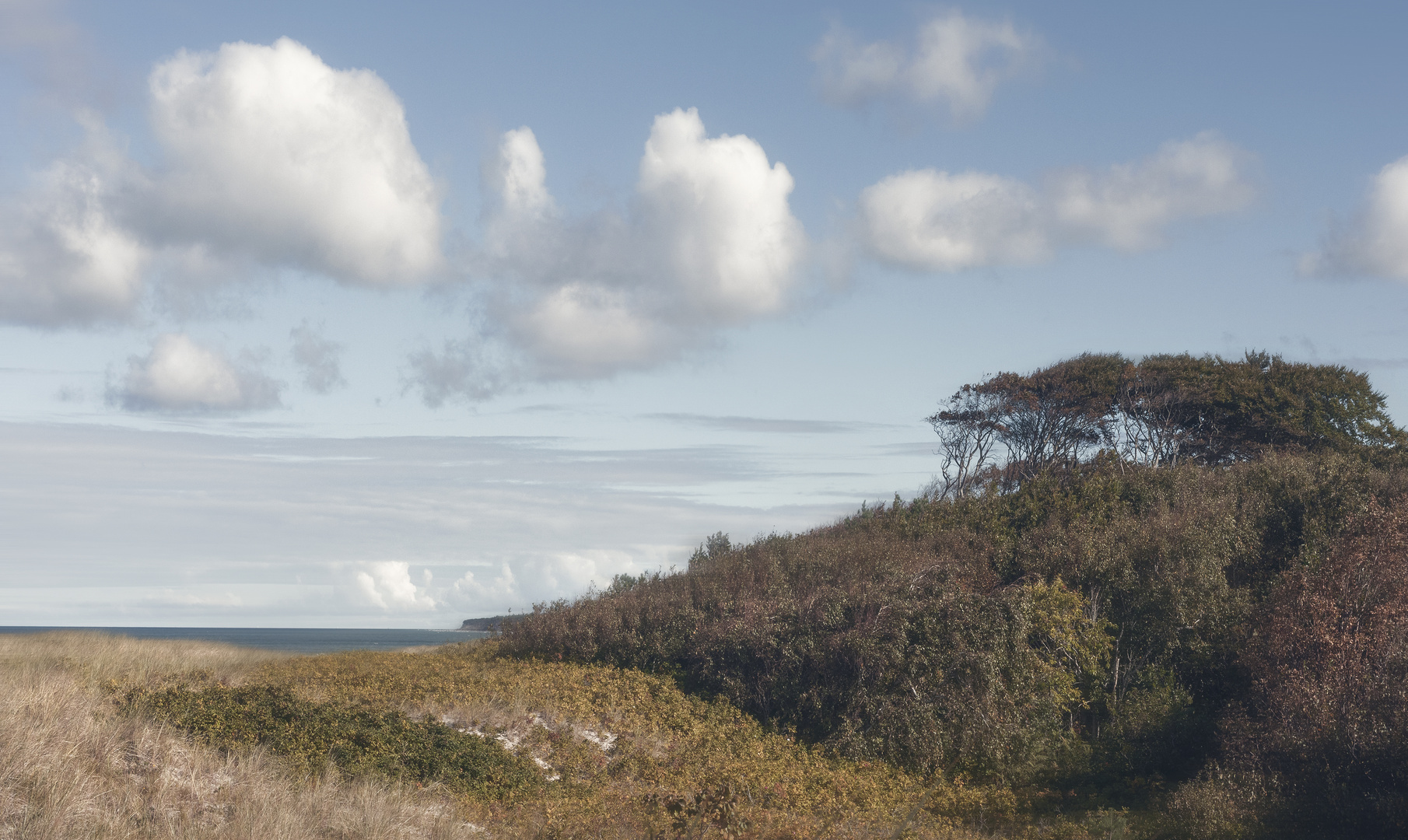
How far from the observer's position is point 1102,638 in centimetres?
2612

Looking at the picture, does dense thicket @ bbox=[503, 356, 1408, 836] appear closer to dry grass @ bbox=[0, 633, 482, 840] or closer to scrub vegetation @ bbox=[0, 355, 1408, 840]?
scrub vegetation @ bbox=[0, 355, 1408, 840]

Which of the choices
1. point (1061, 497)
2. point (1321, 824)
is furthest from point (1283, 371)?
point (1321, 824)

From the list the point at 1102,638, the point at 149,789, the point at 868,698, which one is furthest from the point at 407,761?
the point at 1102,638

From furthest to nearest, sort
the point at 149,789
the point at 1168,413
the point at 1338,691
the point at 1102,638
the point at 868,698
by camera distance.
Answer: the point at 1168,413
the point at 1102,638
the point at 868,698
the point at 1338,691
the point at 149,789

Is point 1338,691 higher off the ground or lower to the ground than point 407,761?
higher

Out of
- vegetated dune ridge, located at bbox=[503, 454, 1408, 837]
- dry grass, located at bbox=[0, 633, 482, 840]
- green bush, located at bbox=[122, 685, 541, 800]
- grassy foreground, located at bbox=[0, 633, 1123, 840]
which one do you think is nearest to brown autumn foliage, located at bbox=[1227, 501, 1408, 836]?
vegetated dune ridge, located at bbox=[503, 454, 1408, 837]

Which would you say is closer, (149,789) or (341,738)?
(149,789)

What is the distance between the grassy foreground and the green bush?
0.05m

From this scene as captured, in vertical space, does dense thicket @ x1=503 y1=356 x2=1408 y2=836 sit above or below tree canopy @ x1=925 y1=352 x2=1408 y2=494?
below

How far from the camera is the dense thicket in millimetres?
19766

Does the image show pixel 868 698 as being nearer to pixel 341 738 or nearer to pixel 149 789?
pixel 341 738

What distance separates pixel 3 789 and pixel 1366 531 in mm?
31326

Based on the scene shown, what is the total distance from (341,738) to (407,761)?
1.35 meters

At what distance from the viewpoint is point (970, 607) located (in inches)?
1025
